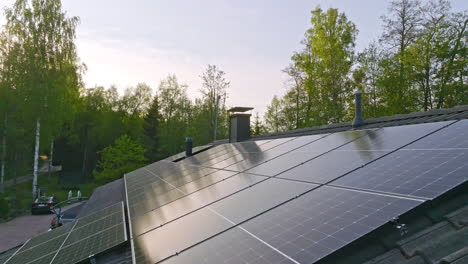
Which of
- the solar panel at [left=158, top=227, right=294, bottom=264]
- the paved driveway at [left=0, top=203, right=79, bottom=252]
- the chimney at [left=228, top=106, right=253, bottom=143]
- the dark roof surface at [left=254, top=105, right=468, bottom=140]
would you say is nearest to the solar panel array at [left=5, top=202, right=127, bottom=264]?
the solar panel at [left=158, top=227, right=294, bottom=264]

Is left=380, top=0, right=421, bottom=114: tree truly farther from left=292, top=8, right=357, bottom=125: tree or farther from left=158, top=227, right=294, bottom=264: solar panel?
left=158, top=227, right=294, bottom=264: solar panel

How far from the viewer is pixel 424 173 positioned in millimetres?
3400

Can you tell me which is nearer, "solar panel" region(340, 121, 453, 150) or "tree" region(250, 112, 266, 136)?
"solar panel" region(340, 121, 453, 150)

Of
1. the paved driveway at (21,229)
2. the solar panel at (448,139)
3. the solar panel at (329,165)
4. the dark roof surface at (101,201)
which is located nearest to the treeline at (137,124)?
the paved driveway at (21,229)

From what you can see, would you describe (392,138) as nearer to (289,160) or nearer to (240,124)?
(289,160)

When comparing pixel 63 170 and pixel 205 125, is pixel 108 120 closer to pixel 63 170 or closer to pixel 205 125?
pixel 63 170

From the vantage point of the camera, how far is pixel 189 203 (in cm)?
552

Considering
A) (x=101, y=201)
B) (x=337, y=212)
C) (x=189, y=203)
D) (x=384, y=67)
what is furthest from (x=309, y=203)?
(x=384, y=67)

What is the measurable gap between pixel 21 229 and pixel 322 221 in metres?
25.9

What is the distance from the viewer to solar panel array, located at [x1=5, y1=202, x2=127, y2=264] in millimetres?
4672

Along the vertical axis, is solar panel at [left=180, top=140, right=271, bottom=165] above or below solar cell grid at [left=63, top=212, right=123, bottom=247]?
above

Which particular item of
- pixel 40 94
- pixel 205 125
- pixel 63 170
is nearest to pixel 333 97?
pixel 205 125

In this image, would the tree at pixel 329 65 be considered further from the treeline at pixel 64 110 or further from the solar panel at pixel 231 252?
the solar panel at pixel 231 252

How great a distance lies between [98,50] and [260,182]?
2117cm
